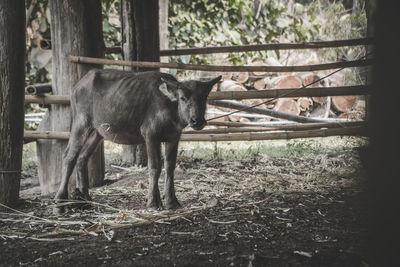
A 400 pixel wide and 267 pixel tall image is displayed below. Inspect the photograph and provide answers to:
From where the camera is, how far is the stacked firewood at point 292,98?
10.2 meters

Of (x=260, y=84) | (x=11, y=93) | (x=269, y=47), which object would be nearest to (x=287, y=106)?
(x=260, y=84)

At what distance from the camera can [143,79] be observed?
14.0 ft

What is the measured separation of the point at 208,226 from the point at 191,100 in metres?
1.18

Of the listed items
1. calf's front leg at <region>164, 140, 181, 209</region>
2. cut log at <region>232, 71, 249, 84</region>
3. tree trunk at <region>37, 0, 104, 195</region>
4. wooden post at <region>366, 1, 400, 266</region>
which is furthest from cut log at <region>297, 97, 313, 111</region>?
wooden post at <region>366, 1, 400, 266</region>

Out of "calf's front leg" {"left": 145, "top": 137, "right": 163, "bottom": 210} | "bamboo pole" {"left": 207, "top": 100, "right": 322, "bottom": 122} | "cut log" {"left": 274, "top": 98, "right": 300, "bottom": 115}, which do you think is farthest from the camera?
"cut log" {"left": 274, "top": 98, "right": 300, "bottom": 115}

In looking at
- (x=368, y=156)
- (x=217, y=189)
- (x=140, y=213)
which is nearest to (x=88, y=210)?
(x=140, y=213)

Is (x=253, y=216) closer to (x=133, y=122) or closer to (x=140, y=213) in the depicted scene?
(x=140, y=213)

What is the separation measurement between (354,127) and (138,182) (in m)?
3.10

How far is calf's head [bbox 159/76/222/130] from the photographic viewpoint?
3.74m

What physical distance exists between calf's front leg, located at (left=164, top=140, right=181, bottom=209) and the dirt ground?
0.48ft

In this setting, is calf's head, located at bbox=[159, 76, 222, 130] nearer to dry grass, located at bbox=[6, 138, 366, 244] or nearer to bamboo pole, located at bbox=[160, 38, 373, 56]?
dry grass, located at bbox=[6, 138, 366, 244]

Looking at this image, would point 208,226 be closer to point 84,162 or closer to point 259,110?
point 84,162

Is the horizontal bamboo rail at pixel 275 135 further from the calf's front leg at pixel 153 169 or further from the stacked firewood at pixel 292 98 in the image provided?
the stacked firewood at pixel 292 98

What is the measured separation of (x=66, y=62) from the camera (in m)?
4.94
